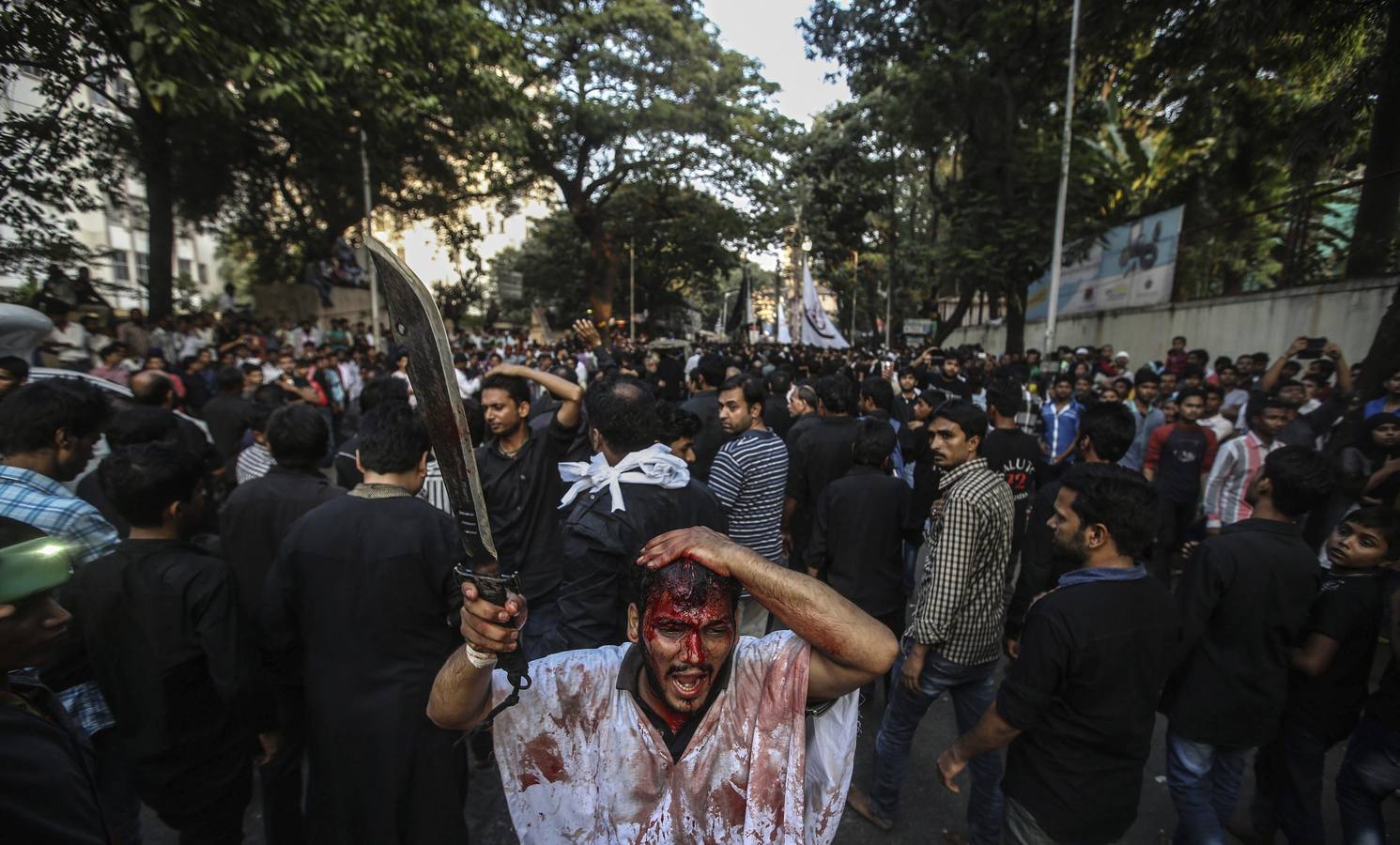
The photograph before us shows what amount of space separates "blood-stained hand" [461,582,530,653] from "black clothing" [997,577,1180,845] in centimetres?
174

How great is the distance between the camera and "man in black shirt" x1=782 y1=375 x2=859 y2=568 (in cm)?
446

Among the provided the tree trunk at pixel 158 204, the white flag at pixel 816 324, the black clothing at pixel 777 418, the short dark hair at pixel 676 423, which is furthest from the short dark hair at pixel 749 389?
the tree trunk at pixel 158 204

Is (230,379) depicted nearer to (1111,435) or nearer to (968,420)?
(968,420)

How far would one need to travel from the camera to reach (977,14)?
12359 millimetres

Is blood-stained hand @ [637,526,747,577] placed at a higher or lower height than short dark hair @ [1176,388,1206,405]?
lower

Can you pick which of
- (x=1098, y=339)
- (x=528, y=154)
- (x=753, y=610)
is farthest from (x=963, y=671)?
(x=528, y=154)

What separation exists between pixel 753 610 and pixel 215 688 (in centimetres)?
254

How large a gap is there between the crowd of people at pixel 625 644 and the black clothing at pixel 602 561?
1 cm

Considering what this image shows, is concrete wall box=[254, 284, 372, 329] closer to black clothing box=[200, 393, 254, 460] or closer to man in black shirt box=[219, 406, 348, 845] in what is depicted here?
black clothing box=[200, 393, 254, 460]

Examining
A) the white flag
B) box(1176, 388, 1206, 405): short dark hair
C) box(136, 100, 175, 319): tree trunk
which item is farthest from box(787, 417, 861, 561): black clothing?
box(136, 100, 175, 319): tree trunk

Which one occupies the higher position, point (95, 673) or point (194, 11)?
point (194, 11)

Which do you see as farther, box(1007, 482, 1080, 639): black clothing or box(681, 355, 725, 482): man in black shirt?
box(681, 355, 725, 482): man in black shirt

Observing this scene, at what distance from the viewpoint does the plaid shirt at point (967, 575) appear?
289 centimetres

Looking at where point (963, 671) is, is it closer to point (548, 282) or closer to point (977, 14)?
point (977, 14)
